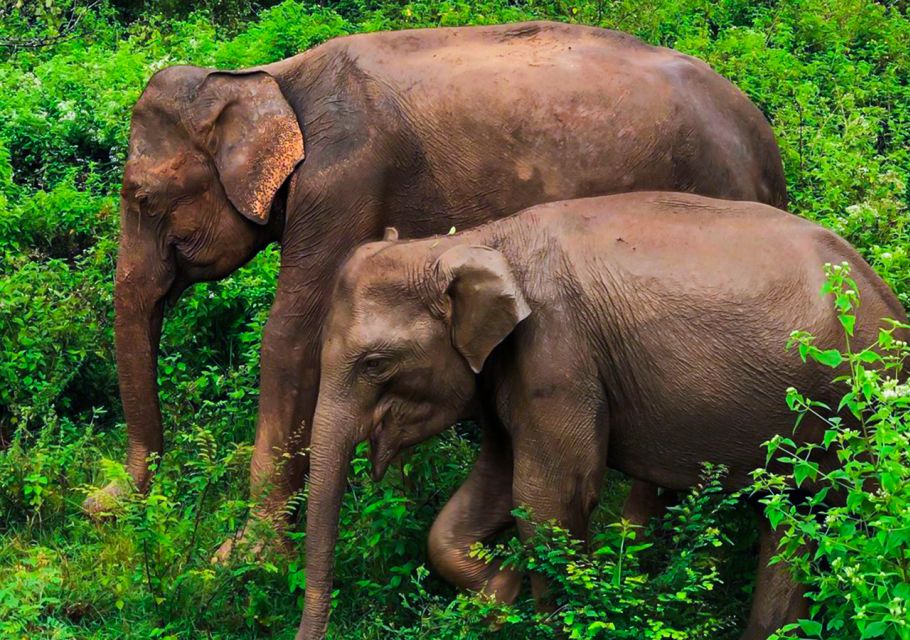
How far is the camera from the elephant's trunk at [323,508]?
5633 millimetres

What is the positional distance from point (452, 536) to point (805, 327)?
4.99 ft

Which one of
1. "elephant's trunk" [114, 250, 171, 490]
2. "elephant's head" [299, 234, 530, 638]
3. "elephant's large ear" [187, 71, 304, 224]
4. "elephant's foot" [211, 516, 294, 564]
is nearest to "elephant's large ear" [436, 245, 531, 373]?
"elephant's head" [299, 234, 530, 638]

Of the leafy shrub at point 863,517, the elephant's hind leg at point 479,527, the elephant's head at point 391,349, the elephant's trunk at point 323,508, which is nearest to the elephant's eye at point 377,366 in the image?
the elephant's head at point 391,349

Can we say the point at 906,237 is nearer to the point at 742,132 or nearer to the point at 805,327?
the point at 742,132

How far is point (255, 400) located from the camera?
7.64 meters

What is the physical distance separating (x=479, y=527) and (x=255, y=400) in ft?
6.02

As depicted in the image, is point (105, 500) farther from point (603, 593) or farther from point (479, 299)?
point (603, 593)

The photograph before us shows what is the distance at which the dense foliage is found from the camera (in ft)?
18.4

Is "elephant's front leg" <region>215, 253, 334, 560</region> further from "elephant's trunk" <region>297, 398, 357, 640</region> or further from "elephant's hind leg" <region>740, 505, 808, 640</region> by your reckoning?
"elephant's hind leg" <region>740, 505, 808, 640</region>

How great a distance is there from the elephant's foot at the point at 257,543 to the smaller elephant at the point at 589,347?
22.2 inches

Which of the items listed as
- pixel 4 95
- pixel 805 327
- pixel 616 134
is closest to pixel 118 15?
pixel 4 95

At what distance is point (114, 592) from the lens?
6422mm

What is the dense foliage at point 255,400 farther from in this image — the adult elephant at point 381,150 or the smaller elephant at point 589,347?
the adult elephant at point 381,150

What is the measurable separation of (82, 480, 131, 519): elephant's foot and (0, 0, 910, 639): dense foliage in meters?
0.07
